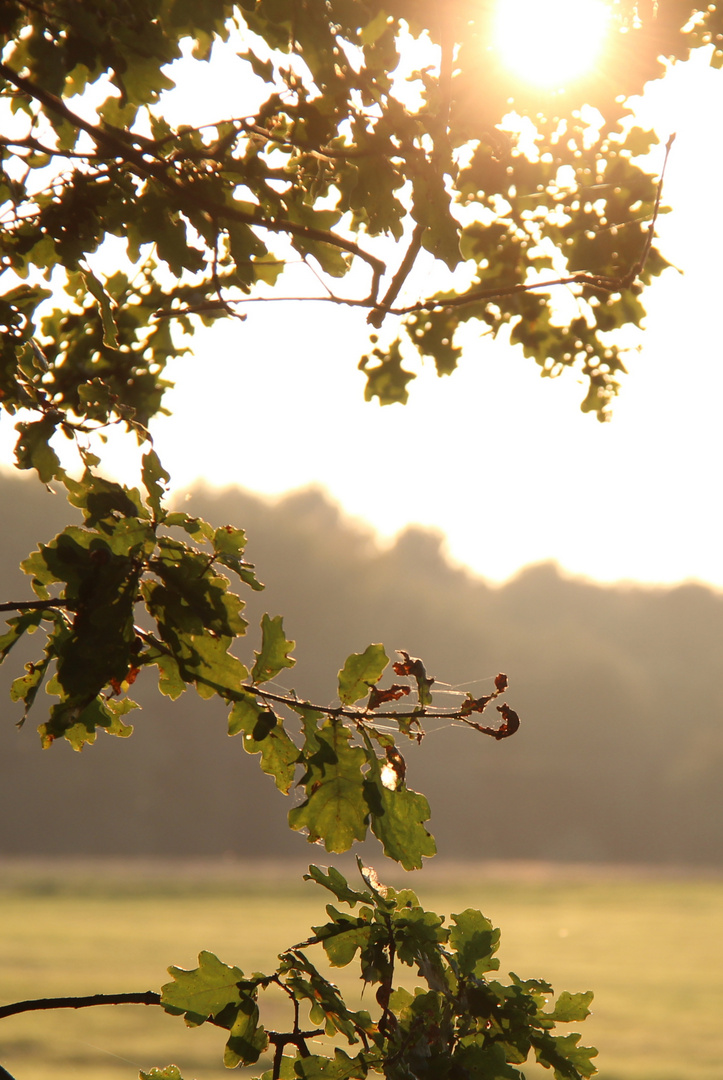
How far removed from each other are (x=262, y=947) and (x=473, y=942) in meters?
18.9

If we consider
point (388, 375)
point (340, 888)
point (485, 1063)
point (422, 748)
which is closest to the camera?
point (485, 1063)

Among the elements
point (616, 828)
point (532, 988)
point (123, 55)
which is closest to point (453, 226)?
point (123, 55)

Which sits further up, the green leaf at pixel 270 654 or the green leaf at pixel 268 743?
the green leaf at pixel 270 654

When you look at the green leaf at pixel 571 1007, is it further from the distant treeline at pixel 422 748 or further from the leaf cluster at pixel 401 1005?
the distant treeline at pixel 422 748

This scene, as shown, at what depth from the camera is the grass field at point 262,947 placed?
13453mm

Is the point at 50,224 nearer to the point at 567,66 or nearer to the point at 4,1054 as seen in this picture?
the point at 567,66

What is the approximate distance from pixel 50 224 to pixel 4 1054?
12.8m

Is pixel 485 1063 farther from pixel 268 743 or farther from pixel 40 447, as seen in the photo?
pixel 40 447

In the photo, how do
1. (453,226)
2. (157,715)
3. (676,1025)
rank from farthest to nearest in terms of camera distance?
(157,715)
(676,1025)
(453,226)

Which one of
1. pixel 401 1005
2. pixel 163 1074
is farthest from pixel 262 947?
pixel 401 1005

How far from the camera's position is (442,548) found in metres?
76.3

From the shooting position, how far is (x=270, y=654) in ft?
6.70

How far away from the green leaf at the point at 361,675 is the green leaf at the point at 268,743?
0.43 ft

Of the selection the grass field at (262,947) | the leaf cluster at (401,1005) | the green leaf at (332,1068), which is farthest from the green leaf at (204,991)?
the grass field at (262,947)
